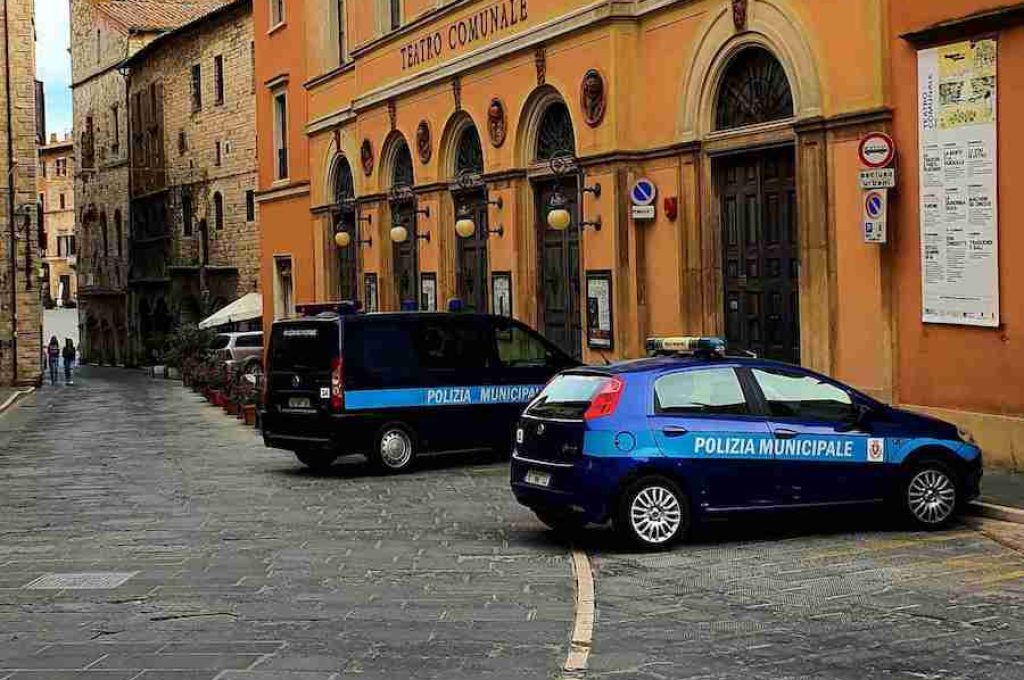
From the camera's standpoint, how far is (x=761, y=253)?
60.4 feet

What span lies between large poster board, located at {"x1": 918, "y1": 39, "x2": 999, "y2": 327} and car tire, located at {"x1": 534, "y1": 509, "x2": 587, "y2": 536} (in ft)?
15.1

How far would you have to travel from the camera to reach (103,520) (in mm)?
14070

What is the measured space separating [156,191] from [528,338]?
47654 millimetres

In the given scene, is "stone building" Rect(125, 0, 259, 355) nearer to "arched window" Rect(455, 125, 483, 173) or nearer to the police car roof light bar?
"arched window" Rect(455, 125, 483, 173)

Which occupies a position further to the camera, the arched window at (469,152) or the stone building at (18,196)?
the stone building at (18,196)

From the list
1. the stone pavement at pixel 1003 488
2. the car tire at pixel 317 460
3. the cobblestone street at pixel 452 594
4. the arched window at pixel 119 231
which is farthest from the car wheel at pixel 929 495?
the arched window at pixel 119 231

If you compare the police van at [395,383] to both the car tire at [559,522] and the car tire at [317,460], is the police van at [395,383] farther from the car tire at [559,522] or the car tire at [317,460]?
the car tire at [559,522]

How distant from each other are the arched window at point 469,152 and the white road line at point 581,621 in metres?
16.2

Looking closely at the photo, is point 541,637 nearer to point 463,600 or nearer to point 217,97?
point 463,600

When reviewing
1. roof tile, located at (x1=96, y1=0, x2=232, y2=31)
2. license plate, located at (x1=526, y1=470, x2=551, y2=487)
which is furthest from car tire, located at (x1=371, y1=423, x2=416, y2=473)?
roof tile, located at (x1=96, y1=0, x2=232, y2=31)

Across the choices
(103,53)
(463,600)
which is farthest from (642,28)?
(103,53)

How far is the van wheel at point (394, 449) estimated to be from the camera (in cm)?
1742

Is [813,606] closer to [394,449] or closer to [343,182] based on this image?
[394,449]

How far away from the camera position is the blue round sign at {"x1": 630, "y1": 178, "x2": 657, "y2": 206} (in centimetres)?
2030
